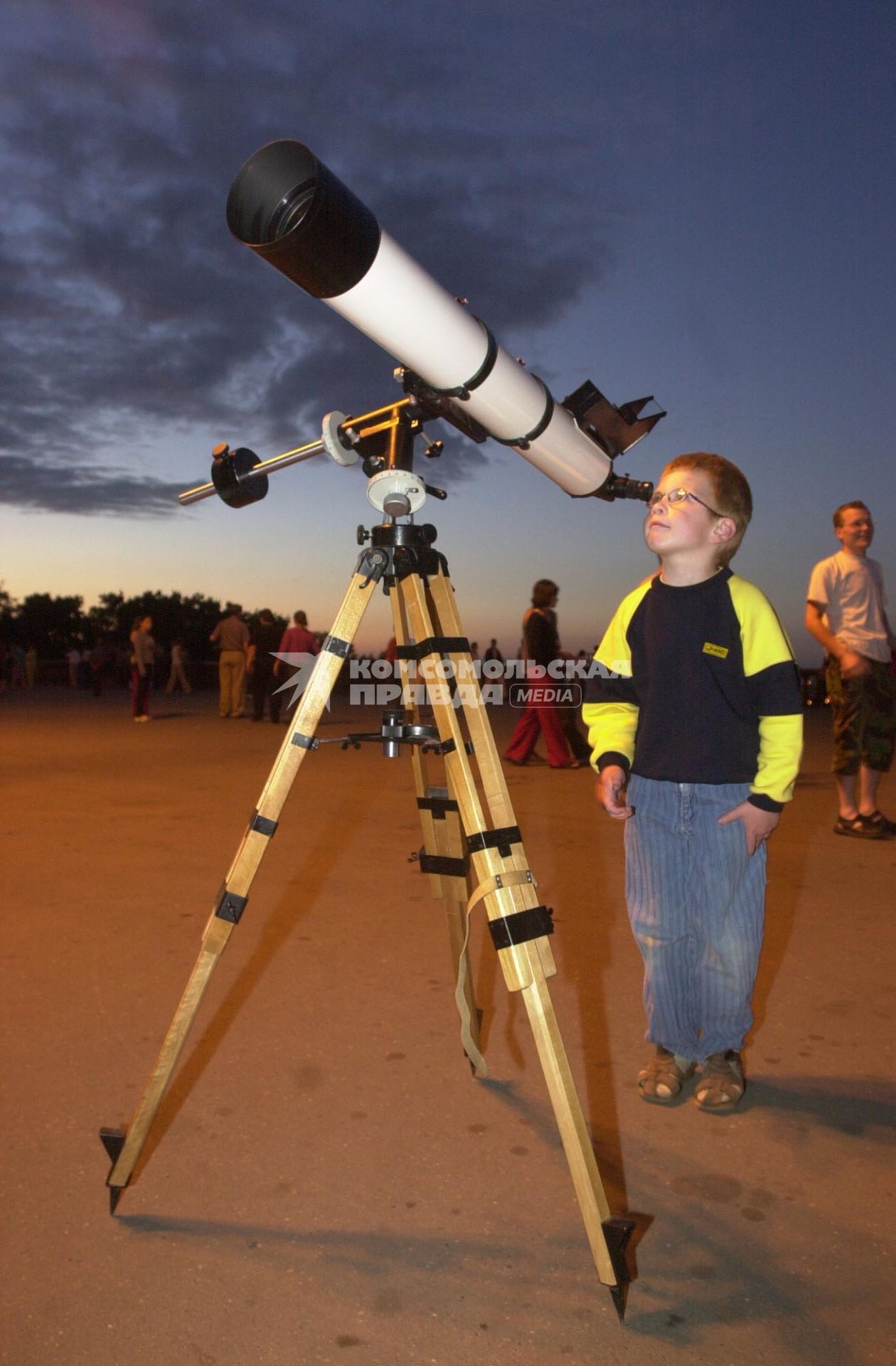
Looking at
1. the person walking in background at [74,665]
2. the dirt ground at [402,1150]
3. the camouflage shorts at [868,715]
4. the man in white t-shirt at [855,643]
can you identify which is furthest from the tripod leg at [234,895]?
the person walking in background at [74,665]

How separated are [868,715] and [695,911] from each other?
390 cm

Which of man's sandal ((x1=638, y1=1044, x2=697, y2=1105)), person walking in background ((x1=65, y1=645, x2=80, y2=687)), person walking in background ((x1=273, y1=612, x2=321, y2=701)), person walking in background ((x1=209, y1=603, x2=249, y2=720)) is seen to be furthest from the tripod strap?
person walking in background ((x1=65, y1=645, x2=80, y2=687))

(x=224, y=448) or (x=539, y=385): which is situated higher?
(x=539, y=385)

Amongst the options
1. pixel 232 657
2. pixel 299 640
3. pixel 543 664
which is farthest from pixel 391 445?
pixel 232 657

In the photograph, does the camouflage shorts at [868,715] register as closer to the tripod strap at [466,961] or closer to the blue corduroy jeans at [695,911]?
the blue corduroy jeans at [695,911]

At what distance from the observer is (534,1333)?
198 centimetres

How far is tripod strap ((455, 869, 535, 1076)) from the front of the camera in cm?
218

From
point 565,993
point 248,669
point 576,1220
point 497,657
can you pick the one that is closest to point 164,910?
point 565,993

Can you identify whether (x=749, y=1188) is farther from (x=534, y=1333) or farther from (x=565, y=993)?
(x=565, y=993)

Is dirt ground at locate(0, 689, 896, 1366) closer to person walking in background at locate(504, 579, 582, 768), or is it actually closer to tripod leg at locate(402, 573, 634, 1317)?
tripod leg at locate(402, 573, 634, 1317)

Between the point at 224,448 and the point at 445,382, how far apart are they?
2.30 feet

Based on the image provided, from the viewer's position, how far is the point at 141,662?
15.5 m

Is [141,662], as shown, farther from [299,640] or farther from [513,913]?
[513,913]

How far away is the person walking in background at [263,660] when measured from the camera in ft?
46.5
